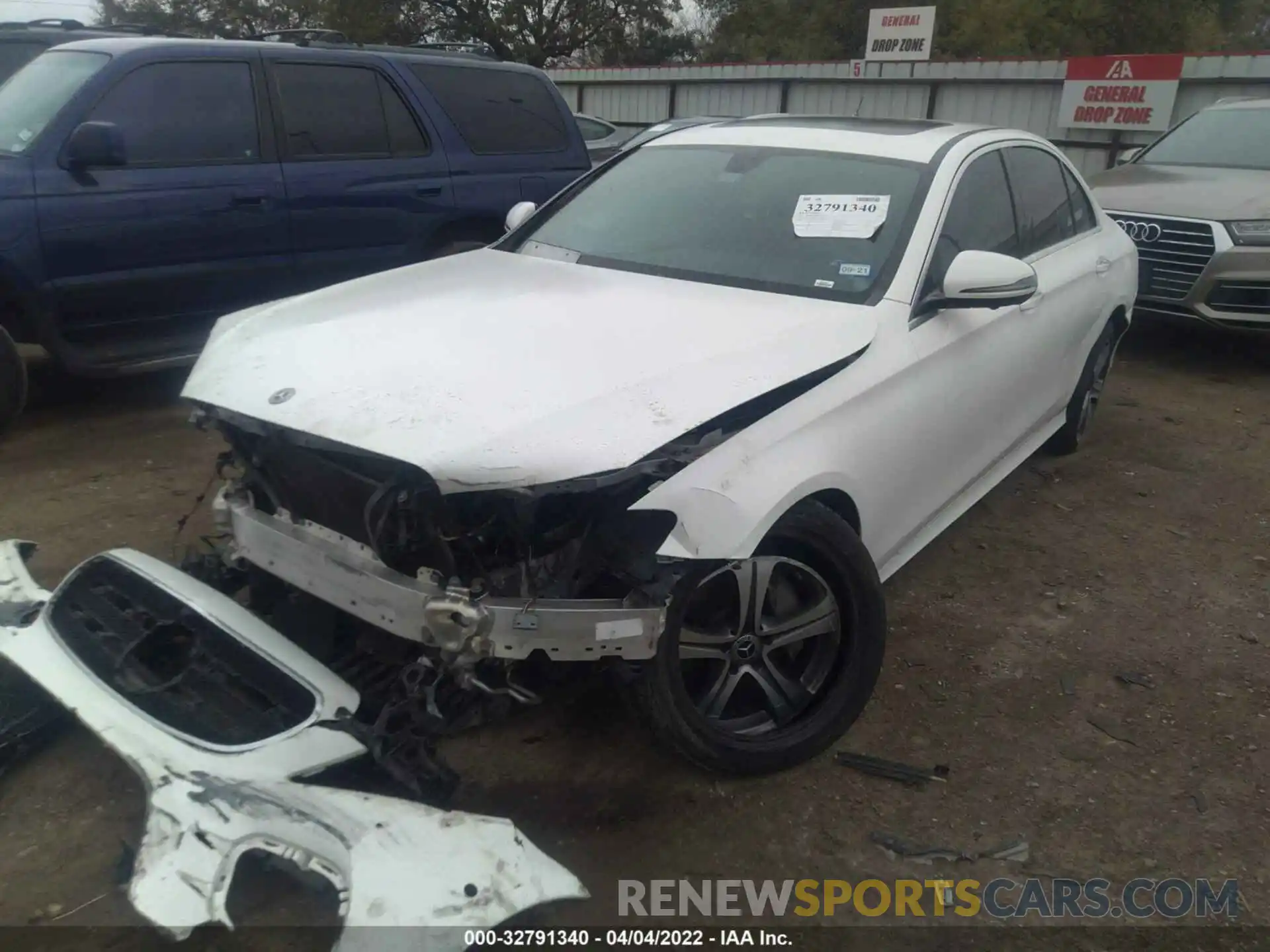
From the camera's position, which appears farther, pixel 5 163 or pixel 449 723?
pixel 5 163

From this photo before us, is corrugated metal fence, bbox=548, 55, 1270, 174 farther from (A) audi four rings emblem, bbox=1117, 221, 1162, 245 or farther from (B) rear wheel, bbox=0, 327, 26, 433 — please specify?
(B) rear wheel, bbox=0, 327, 26, 433

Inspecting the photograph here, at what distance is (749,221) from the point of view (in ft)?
11.8

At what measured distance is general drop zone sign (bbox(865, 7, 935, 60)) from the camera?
15281 millimetres

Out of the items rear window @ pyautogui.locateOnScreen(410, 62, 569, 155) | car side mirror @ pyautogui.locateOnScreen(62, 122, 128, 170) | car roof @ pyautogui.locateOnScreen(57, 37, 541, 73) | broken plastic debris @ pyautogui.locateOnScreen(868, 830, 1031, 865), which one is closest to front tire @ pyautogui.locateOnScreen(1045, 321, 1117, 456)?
broken plastic debris @ pyautogui.locateOnScreen(868, 830, 1031, 865)

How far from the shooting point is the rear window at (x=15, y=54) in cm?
741

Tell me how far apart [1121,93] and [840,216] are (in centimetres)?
1093

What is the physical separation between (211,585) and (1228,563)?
401 centimetres

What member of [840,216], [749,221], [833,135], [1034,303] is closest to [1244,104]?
[1034,303]

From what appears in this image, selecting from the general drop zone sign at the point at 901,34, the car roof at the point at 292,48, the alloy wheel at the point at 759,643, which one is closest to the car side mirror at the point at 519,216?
the alloy wheel at the point at 759,643

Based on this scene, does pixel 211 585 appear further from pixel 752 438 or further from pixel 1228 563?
pixel 1228 563

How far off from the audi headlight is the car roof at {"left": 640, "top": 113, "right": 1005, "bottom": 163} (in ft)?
12.0

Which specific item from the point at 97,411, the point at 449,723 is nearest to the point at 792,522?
the point at 449,723

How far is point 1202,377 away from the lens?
23.2ft

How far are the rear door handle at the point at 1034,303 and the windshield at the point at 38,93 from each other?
4608 mm
